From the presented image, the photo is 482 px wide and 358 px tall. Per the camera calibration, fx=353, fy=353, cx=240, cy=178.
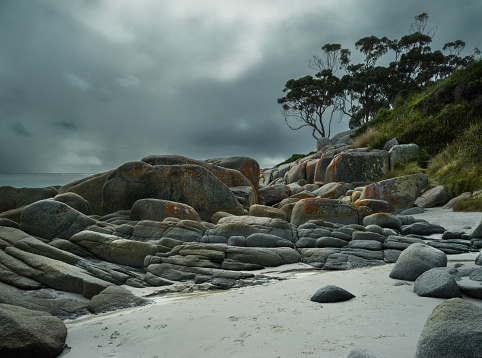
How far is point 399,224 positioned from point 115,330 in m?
7.93

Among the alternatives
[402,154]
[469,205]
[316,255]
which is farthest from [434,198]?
[316,255]

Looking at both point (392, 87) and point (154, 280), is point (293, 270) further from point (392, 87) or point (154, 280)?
point (392, 87)

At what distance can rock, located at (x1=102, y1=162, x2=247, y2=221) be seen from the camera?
10.4m

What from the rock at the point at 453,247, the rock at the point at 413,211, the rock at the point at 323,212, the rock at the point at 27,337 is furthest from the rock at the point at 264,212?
the rock at the point at 27,337

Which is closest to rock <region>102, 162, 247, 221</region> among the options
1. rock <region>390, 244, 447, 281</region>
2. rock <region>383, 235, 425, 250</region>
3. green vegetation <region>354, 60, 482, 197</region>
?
rock <region>383, 235, 425, 250</region>

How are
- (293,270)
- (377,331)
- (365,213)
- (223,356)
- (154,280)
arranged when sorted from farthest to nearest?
(365,213), (293,270), (154,280), (377,331), (223,356)

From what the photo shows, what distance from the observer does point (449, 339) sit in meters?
1.92

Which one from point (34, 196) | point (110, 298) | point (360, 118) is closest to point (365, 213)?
point (110, 298)

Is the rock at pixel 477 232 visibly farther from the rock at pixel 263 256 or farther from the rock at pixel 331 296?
the rock at pixel 331 296

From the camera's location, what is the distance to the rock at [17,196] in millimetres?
11625

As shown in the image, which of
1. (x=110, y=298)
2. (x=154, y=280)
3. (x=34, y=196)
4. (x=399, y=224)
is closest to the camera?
(x=110, y=298)

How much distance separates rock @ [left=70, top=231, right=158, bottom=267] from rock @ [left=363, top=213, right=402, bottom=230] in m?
5.86

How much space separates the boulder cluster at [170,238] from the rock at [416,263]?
0.04 meters

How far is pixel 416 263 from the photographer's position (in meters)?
4.03
